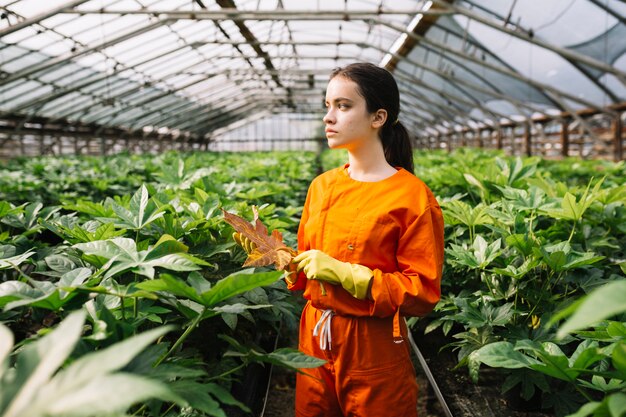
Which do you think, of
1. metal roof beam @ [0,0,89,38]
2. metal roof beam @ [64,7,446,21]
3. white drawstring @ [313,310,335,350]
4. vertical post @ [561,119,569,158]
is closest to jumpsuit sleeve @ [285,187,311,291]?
white drawstring @ [313,310,335,350]

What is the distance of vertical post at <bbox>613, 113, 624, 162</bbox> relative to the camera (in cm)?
1066

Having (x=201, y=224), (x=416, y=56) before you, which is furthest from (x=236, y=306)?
(x=416, y=56)

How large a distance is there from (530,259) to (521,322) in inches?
11.0

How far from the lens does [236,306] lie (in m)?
1.04

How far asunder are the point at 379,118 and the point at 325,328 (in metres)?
0.65

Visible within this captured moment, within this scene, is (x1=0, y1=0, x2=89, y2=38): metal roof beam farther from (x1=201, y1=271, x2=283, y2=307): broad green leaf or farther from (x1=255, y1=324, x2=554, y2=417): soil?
(x1=201, y1=271, x2=283, y2=307): broad green leaf

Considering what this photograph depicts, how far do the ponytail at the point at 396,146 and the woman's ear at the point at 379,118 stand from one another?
0.10 metres

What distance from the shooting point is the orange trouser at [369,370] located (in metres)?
1.43

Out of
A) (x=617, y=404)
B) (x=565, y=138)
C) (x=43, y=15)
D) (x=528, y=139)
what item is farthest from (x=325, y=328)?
(x=528, y=139)

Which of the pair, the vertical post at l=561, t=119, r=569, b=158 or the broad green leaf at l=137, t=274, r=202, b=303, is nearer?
the broad green leaf at l=137, t=274, r=202, b=303

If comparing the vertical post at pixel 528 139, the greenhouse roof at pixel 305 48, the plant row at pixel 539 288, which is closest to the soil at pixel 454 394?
the plant row at pixel 539 288

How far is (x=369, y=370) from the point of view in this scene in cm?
143

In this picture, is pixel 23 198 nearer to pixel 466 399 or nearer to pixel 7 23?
pixel 466 399

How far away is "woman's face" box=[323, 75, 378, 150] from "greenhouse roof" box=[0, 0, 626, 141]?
8.01m
